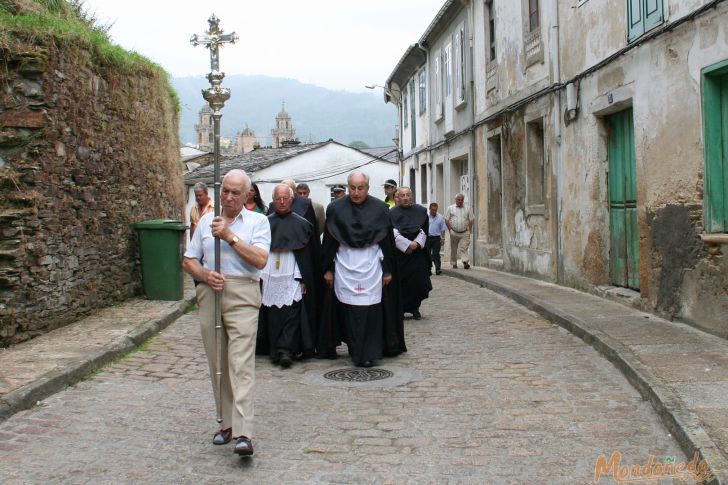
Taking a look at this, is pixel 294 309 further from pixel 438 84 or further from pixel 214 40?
pixel 438 84

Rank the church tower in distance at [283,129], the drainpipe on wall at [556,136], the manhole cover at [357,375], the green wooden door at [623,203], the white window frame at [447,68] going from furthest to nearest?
the church tower in distance at [283,129]
the white window frame at [447,68]
the drainpipe on wall at [556,136]
the green wooden door at [623,203]
the manhole cover at [357,375]

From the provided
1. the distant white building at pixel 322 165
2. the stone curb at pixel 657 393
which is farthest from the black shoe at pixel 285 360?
the distant white building at pixel 322 165

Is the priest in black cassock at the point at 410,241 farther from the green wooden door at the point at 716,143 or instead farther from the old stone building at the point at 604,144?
the green wooden door at the point at 716,143

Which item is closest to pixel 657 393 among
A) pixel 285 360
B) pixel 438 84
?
pixel 285 360

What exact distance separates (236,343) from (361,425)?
123cm

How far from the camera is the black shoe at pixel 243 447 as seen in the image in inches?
179

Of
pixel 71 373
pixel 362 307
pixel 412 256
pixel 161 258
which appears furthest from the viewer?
pixel 161 258

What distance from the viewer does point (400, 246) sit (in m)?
9.93

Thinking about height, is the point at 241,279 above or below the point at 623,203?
below

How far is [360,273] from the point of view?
7.58 metres

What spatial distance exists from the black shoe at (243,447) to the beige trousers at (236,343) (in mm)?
35

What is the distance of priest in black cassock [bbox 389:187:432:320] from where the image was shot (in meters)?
9.96

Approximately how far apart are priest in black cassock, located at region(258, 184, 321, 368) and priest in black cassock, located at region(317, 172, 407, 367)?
8.1 inches

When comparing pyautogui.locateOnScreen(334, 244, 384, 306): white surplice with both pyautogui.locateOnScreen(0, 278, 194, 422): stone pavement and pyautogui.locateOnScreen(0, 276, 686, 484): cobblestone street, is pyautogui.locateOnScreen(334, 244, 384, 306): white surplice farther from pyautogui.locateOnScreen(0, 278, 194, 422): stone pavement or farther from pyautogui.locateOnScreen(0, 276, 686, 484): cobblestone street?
pyautogui.locateOnScreen(0, 278, 194, 422): stone pavement
